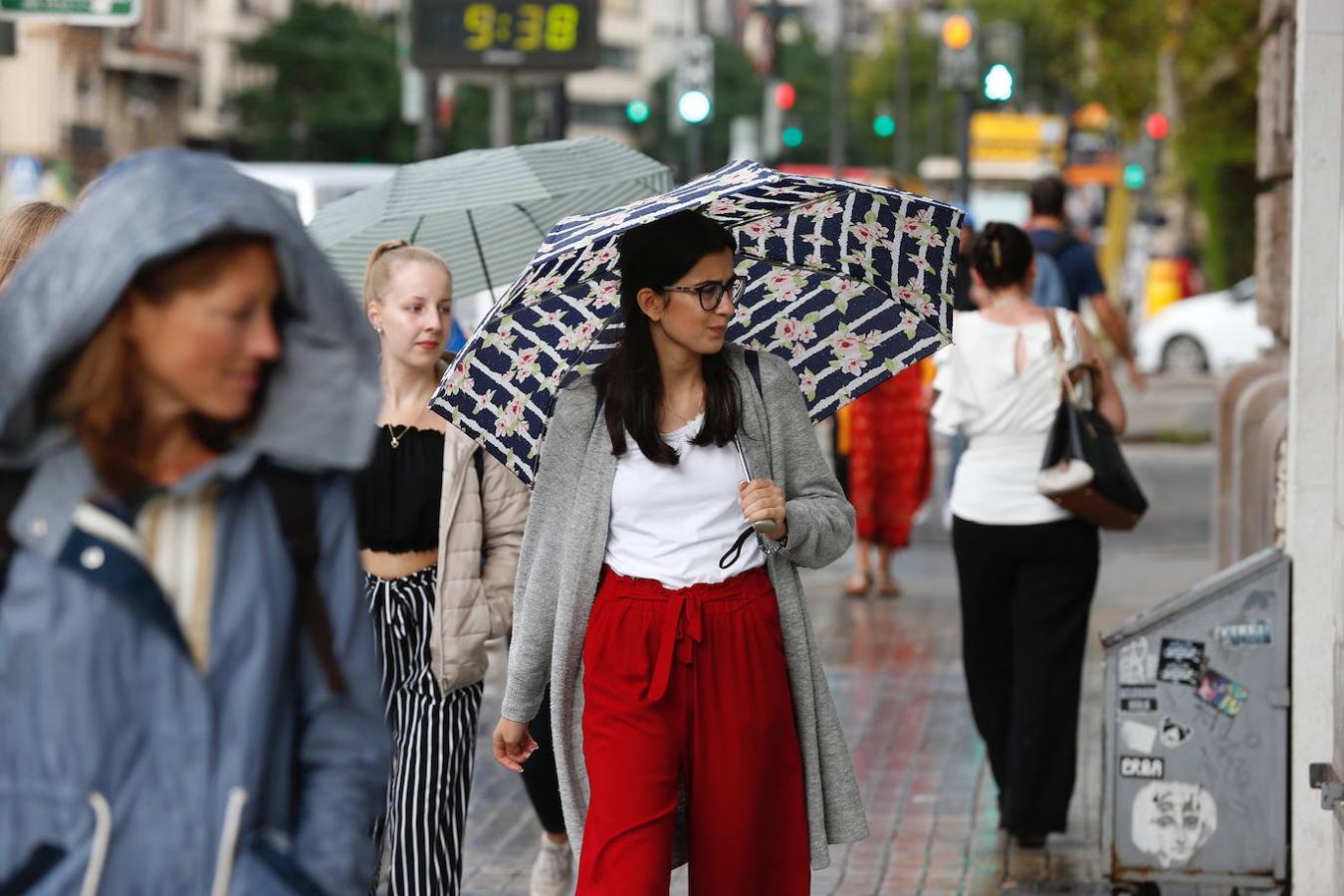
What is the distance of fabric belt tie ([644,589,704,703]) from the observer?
15.1 feet

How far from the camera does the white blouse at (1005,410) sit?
7352 millimetres

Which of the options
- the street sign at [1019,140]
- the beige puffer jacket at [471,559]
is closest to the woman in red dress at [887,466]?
the beige puffer jacket at [471,559]

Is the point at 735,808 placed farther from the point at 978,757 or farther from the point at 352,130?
the point at 352,130

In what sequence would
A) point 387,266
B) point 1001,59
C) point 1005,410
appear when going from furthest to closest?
point 1001,59
point 1005,410
point 387,266

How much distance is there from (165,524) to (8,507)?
169mm

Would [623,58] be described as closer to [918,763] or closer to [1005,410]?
[918,763]

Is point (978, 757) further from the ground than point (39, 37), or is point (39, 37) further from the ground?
point (39, 37)

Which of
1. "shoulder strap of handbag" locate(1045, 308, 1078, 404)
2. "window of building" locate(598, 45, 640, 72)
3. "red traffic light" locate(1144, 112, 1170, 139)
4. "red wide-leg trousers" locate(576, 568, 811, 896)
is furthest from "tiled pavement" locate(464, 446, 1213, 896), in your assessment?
"window of building" locate(598, 45, 640, 72)

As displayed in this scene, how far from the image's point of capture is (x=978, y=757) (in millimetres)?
8820

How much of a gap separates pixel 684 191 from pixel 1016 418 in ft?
9.59

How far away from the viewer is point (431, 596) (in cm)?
552

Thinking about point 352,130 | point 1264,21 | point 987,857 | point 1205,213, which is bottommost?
point 987,857

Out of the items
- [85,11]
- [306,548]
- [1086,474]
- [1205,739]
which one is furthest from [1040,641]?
[85,11]

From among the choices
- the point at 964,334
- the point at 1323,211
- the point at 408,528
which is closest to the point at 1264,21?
the point at 964,334
